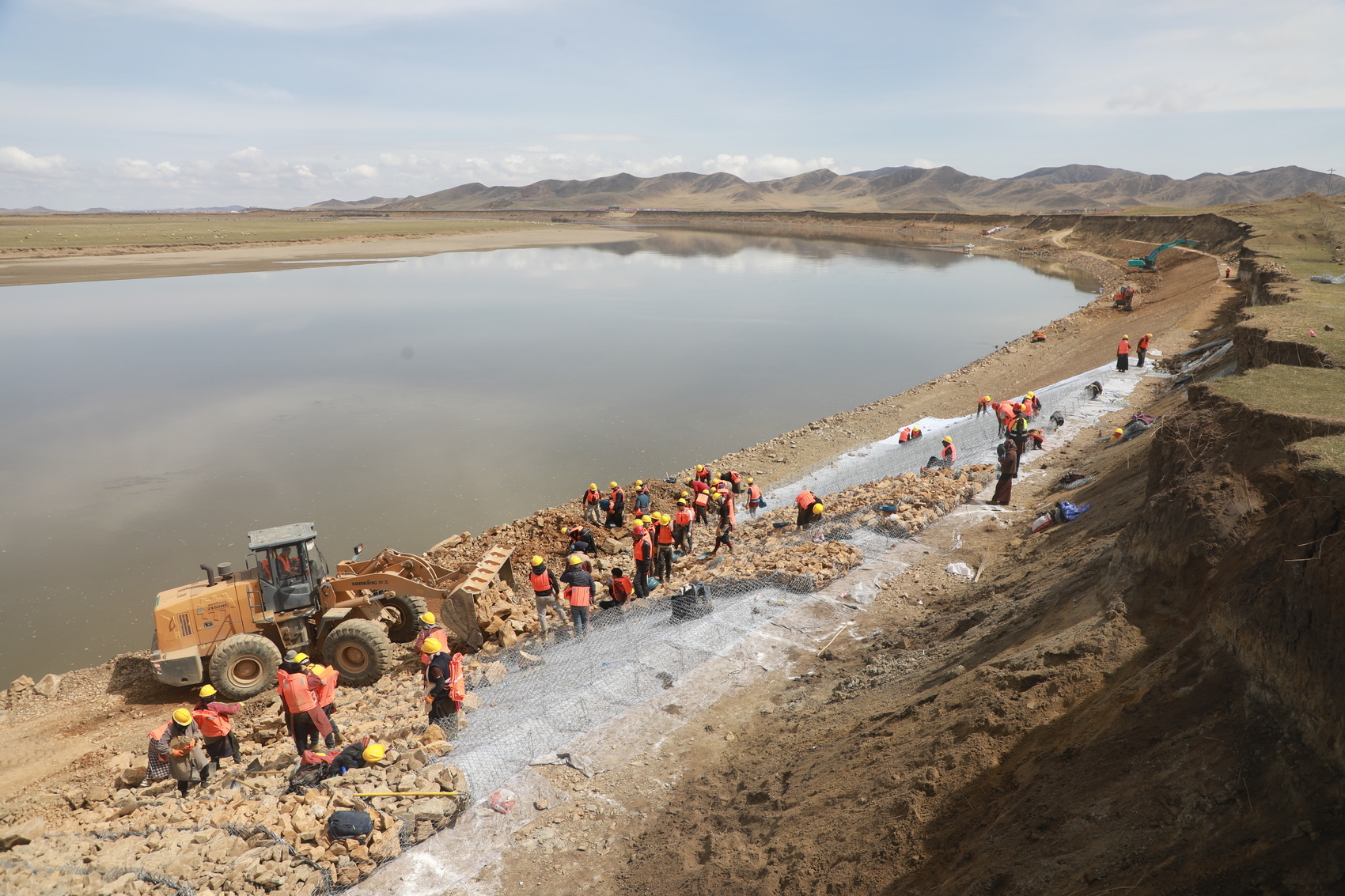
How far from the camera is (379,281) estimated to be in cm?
5994

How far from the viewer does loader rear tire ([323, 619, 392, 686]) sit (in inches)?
401

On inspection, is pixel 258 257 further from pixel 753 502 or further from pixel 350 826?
pixel 350 826

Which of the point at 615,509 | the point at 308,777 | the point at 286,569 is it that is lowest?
the point at 615,509

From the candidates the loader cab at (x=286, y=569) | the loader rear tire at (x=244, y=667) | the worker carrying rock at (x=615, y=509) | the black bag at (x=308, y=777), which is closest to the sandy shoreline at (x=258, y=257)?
the worker carrying rock at (x=615, y=509)

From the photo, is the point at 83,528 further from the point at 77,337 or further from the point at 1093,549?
the point at 77,337

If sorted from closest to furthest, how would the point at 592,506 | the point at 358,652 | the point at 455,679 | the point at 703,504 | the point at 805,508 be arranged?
the point at 455,679 → the point at 358,652 → the point at 805,508 → the point at 703,504 → the point at 592,506

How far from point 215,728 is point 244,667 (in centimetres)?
263

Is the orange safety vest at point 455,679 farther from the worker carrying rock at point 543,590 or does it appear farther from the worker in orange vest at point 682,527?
the worker in orange vest at point 682,527

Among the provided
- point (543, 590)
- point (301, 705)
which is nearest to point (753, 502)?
point (543, 590)

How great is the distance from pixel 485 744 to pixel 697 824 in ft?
7.73

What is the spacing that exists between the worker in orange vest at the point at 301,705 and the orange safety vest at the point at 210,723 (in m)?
0.79

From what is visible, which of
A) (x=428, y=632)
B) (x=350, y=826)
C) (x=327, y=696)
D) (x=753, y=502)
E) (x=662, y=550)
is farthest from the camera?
(x=753, y=502)

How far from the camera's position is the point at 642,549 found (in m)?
11.3

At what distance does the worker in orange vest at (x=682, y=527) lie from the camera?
43.0 feet
